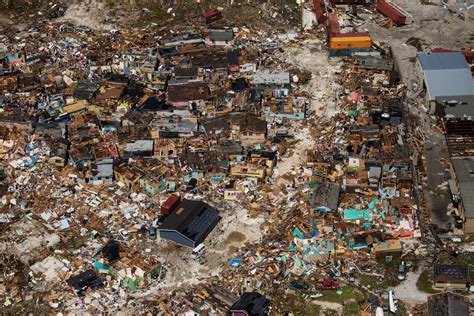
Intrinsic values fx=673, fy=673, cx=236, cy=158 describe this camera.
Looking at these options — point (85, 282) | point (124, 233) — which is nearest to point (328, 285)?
point (124, 233)

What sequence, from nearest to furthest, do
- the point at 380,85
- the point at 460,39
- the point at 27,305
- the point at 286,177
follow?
the point at 27,305, the point at 286,177, the point at 380,85, the point at 460,39

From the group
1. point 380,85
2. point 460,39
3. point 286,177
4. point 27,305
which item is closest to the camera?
point 27,305

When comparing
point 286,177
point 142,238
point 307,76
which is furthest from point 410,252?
point 307,76

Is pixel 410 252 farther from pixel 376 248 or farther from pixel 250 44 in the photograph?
pixel 250 44

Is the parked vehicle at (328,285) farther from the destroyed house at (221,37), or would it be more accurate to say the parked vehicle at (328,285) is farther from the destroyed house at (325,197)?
the destroyed house at (221,37)

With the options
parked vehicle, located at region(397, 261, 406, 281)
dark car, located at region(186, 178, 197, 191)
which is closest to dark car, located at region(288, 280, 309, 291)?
parked vehicle, located at region(397, 261, 406, 281)

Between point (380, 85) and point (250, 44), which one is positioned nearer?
point (380, 85)
